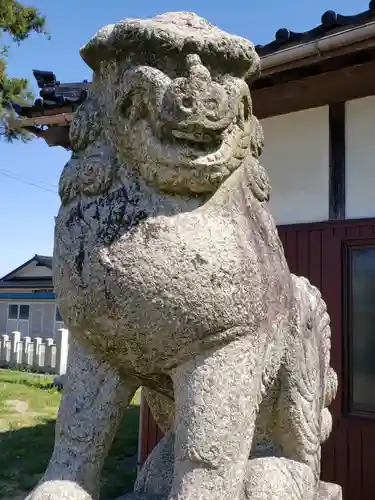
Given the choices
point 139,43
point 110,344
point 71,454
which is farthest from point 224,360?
point 139,43

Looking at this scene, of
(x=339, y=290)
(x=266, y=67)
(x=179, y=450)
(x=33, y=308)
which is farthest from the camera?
(x=33, y=308)

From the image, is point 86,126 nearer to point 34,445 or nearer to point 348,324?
point 348,324

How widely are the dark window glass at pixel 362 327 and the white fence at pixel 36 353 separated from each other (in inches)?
334

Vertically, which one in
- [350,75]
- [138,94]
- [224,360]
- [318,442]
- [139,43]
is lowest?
[318,442]

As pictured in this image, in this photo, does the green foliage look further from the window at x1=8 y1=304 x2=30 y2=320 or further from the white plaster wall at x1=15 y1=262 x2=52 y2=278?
the white plaster wall at x1=15 y1=262 x2=52 y2=278

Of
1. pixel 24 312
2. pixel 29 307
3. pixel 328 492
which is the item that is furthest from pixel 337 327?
pixel 24 312

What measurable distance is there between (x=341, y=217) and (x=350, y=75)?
846 mm

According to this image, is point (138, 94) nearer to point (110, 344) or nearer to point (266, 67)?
point (110, 344)

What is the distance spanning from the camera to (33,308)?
16.1 m

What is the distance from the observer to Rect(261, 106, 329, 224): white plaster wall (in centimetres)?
353

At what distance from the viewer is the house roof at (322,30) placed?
110 inches

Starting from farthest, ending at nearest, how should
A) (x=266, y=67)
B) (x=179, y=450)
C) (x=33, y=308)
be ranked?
(x=33, y=308), (x=266, y=67), (x=179, y=450)

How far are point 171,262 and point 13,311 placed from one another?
1648 centimetres

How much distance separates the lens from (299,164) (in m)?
3.60
